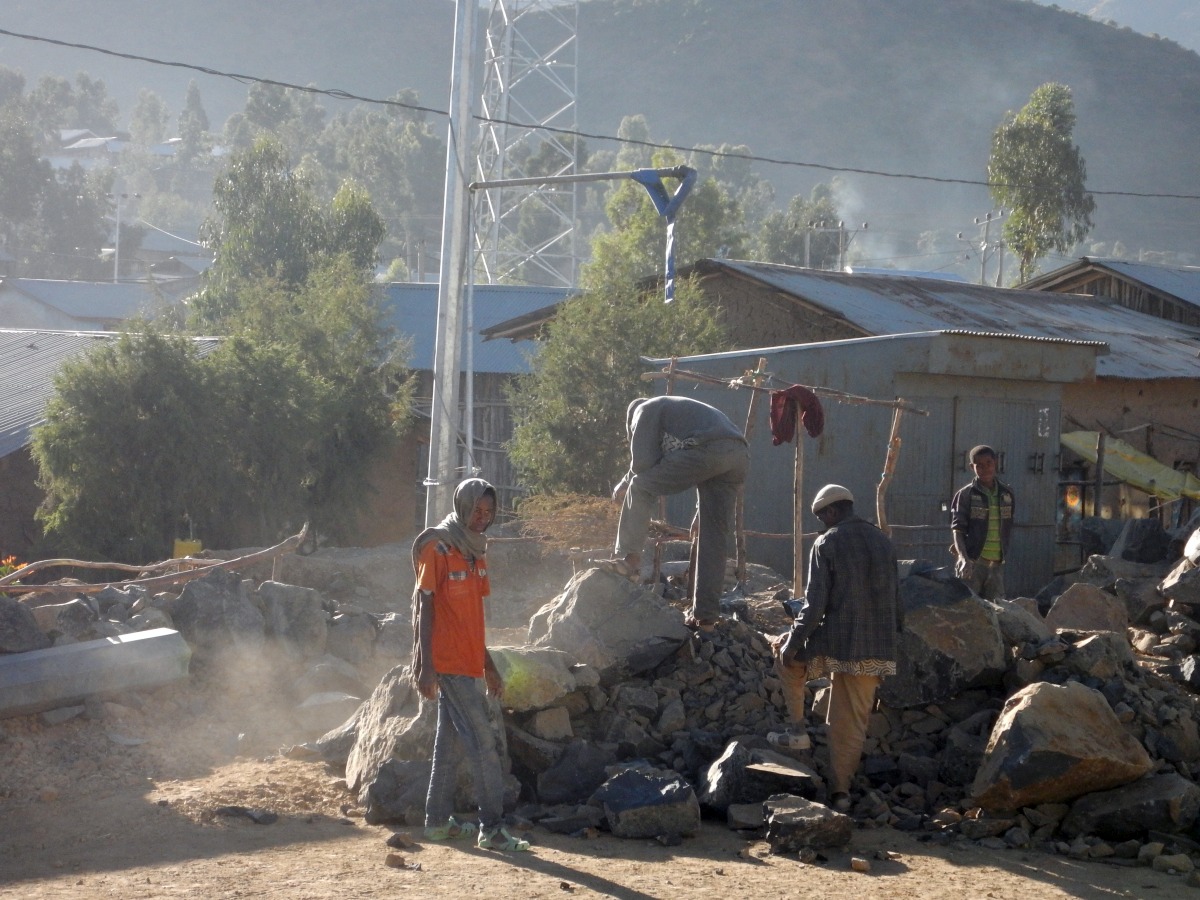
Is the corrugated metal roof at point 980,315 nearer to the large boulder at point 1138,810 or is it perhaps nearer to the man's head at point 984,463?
the man's head at point 984,463

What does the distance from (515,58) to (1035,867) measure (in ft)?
90.2

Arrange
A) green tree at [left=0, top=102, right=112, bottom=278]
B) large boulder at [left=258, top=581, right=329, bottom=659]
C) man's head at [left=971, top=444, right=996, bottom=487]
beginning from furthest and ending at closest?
1. green tree at [left=0, top=102, right=112, bottom=278]
2. man's head at [left=971, top=444, right=996, bottom=487]
3. large boulder at [left=258, top=581, right=329, bottom=659]

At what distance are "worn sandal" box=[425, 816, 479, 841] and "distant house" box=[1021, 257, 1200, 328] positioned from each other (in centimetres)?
2201

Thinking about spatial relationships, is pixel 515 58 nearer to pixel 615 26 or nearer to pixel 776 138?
pixel 776 138

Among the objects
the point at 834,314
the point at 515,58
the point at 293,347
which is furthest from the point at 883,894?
the point at 515,58

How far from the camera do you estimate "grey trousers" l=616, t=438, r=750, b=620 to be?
24.4 ft

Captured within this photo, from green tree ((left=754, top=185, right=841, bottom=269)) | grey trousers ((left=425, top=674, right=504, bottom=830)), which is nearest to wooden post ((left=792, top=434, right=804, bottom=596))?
grey trousers ((left=425, top=674, right=504, bottom=830))

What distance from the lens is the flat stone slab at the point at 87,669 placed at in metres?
7.08

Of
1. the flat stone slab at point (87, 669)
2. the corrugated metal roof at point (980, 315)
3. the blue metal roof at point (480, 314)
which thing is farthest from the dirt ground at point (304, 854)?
the blue metal roof at point (480, 314)

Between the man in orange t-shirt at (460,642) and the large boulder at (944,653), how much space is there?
8.98 feet

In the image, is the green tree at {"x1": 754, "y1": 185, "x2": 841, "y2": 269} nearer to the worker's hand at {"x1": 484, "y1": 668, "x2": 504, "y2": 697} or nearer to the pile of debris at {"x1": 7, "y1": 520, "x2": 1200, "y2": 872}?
the pile of debris at {"x1": 7, "y1": 520, "x2": 1200, "y2": 872}

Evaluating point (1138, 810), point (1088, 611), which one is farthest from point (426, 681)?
point (1088, 611)

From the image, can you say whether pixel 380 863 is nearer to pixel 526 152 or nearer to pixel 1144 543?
pixel 1144 543

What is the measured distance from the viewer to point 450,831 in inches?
231
